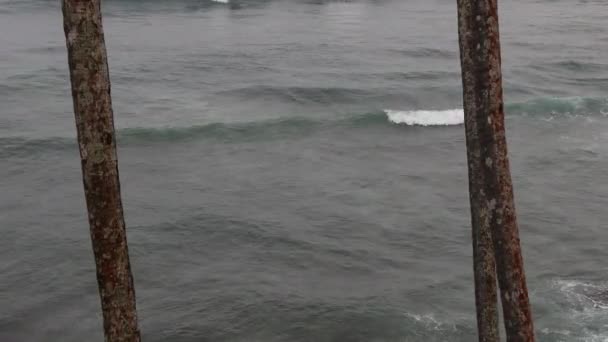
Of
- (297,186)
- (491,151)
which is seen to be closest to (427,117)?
(297,186)

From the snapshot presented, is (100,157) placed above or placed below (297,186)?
above

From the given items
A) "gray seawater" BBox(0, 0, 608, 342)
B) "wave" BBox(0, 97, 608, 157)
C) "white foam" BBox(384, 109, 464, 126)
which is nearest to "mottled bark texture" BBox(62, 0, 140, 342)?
"gray seawater" BBox(0, 0, 608, 342)

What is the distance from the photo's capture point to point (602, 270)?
76.2 ft

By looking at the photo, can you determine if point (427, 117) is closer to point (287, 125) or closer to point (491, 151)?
point (287, 125)

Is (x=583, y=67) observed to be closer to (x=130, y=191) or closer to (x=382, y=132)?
(x=382, y=132)

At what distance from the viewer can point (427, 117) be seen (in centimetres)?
4203

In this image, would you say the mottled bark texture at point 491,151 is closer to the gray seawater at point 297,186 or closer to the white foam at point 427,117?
the gray seawater at point 297,186

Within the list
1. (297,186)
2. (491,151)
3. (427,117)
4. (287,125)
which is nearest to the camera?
(491,151)

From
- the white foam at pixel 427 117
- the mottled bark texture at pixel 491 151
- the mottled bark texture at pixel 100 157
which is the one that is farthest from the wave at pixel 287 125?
the mottled bark texture at pixel 100 157

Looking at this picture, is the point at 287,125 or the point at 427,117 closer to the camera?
the point at 287,125

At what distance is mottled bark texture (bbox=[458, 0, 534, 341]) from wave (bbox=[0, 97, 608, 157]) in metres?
28.9

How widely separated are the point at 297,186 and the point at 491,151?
2275 cm

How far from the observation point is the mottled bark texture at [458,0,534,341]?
8852 millimetres

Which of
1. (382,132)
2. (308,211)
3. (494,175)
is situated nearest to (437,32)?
(382,132)
